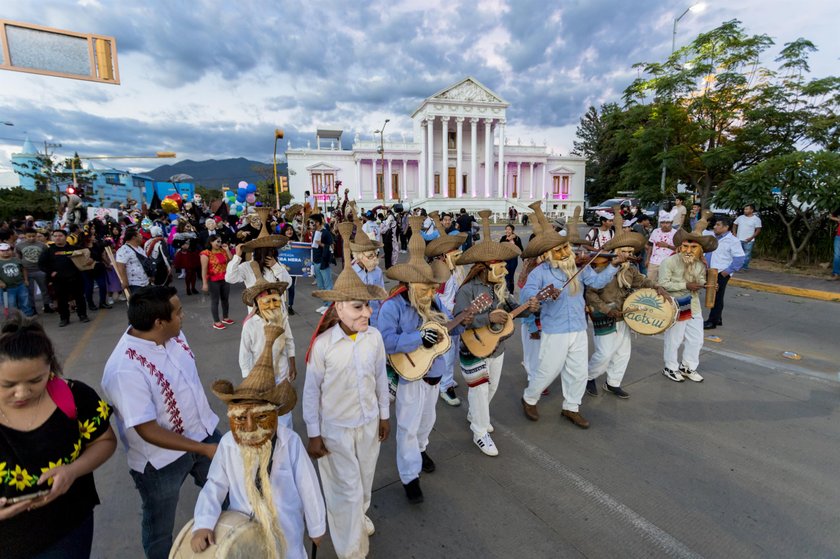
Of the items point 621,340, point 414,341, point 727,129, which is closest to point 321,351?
point 414,341

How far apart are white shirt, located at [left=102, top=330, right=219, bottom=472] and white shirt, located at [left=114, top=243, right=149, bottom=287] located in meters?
6.71

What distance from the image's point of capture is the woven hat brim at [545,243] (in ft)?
12.7

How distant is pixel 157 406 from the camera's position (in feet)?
6.89

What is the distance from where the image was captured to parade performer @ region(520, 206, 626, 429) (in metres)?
3.92

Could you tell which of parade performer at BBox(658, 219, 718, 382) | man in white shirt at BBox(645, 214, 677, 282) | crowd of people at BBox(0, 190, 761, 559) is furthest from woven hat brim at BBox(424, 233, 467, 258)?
man in white shirt at BBox(645, 214, 677, 282)

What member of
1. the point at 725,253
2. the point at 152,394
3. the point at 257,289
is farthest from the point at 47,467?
the point at 725,253

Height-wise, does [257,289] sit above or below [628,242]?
below

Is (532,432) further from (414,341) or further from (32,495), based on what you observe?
(32,495)

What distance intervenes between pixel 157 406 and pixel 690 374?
566 cm

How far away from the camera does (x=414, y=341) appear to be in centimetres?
283

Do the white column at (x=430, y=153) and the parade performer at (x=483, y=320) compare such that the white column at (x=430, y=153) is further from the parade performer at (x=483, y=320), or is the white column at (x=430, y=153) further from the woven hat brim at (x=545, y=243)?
the parade performer at (x=483, y=320)

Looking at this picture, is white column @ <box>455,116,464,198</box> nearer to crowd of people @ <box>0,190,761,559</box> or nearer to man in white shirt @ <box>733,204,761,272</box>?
man in white shirt @ <box>733,204,761,272</box>

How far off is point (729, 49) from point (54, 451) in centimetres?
1981

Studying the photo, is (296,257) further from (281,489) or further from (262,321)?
(281,489)
